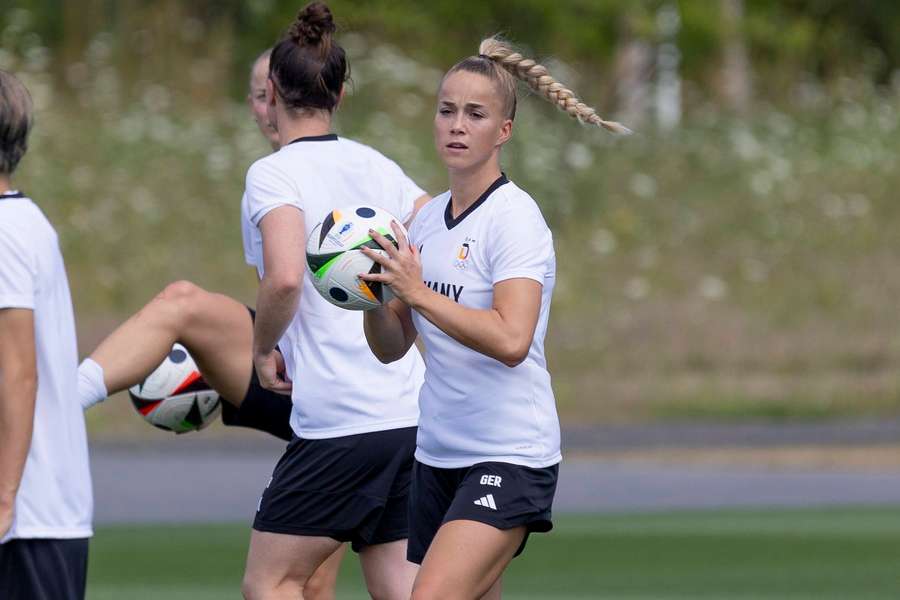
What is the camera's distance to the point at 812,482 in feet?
44.5

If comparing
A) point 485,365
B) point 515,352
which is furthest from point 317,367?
point 515,352

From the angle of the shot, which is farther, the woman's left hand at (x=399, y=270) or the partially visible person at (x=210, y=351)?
the partially visible person at (x=210, y=351)

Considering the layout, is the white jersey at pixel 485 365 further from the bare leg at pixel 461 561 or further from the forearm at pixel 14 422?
the forearm at pixel 14 422

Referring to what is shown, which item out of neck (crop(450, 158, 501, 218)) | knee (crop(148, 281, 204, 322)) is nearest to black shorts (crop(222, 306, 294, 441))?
knee (crop(148, 281, 204, 322))

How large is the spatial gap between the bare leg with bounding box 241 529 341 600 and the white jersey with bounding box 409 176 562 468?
0.83m

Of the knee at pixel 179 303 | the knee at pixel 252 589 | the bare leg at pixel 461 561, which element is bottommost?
the knee at pixel 252 589

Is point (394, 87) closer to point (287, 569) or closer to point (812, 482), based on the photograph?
point (812, 482)

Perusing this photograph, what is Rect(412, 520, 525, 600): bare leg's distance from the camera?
492 cm

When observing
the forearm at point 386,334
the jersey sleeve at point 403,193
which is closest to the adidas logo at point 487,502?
the forearm at point 386,334

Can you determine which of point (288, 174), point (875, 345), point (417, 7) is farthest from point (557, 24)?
point (288, 174)

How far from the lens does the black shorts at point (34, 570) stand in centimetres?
436

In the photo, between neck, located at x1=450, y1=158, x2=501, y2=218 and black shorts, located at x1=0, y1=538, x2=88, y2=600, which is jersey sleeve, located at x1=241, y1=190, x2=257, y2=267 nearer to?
neck, located at x1=450, y1=158, x2=501, y2=218

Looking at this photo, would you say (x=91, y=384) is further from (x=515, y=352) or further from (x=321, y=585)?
(x=515, y=352)

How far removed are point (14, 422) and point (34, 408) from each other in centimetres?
8
